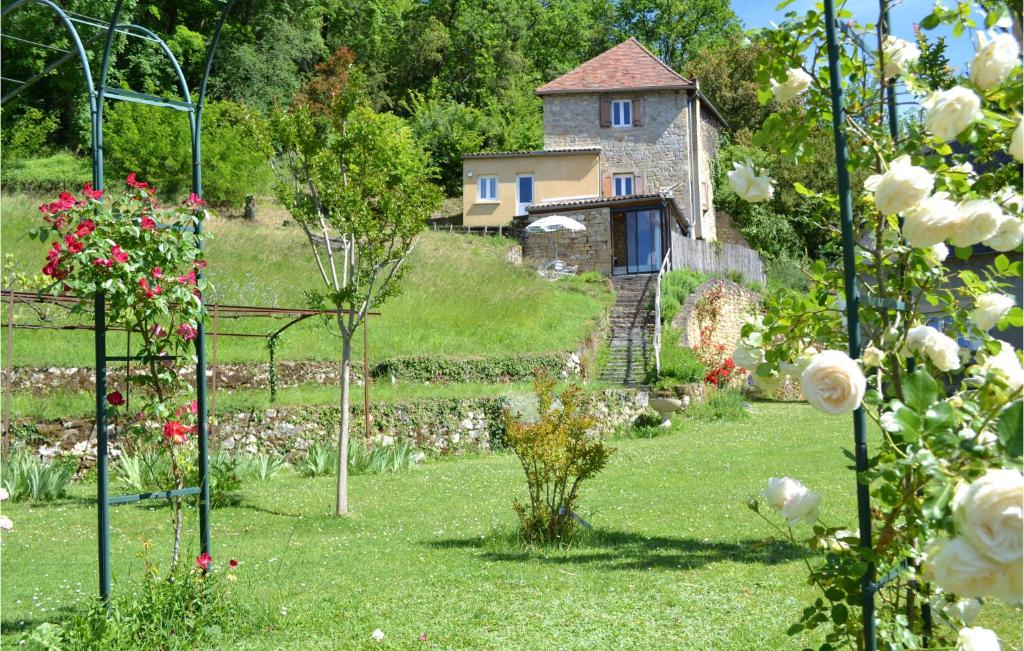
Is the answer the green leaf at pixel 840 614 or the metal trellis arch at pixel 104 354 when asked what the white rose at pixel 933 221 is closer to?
the green leaf at pixel 840 614

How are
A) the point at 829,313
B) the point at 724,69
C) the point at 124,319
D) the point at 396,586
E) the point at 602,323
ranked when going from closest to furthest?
1. the point at 829,313
2. the point at 124,319
3. the point at 396,586
4. the point at 602,323
5. the point at 724,69

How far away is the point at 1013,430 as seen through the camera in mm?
1849

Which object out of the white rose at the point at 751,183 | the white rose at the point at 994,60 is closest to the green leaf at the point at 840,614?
the white rose at the point at 751,183

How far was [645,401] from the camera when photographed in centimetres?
2112

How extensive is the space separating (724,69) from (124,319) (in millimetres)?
45037

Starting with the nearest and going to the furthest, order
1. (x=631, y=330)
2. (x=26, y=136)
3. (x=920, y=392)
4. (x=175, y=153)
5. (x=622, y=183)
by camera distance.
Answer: (x=920, y=392) < (x=631, y=330) < (x=175, y=153) < (x=26, y=136) < (x=622, y=183)

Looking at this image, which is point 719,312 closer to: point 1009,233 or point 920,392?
point 1009,233

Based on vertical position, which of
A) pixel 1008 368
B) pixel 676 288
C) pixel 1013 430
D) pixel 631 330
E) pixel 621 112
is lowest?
pixel 1013 430

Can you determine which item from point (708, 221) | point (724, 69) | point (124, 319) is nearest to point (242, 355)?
point (124, 319)

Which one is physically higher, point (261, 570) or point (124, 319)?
point (124, 319)

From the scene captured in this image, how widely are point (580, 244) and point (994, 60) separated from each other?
30.4 m

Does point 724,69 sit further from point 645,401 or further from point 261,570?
point 261,570

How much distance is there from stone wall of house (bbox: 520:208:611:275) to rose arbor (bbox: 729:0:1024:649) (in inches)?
1138

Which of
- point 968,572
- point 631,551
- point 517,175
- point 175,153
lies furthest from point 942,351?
point 517,175
